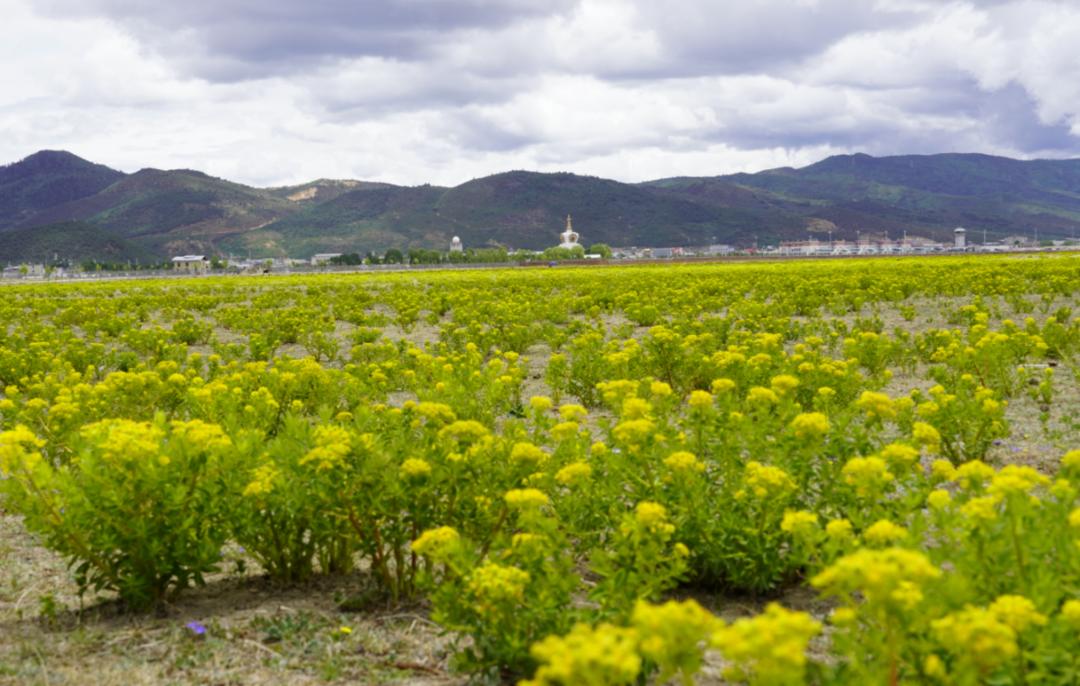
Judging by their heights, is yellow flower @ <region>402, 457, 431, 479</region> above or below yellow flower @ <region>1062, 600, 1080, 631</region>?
above

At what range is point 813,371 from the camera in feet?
26.2

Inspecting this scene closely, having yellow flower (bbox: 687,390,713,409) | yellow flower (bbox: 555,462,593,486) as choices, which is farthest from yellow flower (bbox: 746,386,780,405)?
yellow flower (bbox: 555,462,593,486)

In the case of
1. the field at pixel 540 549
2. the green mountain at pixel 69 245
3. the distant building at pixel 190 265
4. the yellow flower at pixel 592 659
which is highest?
the green mountain at pixel 69 245

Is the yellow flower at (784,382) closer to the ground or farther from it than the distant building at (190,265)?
closer to the ground

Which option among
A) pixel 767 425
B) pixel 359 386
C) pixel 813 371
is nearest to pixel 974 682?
pixel 767 425

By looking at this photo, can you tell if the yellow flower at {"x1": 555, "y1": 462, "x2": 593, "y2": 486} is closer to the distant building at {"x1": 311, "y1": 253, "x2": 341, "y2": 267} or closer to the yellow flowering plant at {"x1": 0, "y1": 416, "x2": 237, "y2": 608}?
the yellow flowering plant at {"x1": 0, "y1": 416, "x2": 237, "y2": 608}

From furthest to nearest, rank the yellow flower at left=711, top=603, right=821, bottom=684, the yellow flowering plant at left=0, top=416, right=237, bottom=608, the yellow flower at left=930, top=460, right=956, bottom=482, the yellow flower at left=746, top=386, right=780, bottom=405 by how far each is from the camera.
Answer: the yellow flower at left=746, top=386, right=780, bottom=405 → the yellow flowering plant at left=0, top=416, right=237, bottom=608 → the yellow flower at left=930, top=460, right=956, bottom=482 → the yellow flower at left=711, top=603, right=821, bottom=684

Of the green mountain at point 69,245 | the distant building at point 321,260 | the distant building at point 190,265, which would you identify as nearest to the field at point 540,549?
the distant building at point 190,265

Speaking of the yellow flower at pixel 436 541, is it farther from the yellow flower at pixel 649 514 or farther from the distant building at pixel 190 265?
the distant building at pixel 190 265

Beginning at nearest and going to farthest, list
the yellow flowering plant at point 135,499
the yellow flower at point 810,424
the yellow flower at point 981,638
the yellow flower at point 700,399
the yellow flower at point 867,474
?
the yellow flower at point 981,638
the yellow flower at point 867,474
the yellow flowering plant at point 135,499
the yellow flower at point 810,424
the yellow flower at point 700,399

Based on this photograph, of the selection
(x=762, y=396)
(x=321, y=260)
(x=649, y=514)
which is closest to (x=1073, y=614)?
(x=649, y=514)

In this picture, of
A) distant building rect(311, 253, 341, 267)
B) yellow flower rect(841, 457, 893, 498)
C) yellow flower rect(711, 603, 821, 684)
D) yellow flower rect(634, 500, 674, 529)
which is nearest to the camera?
yellow flower rect(711, 603, 821, 684)

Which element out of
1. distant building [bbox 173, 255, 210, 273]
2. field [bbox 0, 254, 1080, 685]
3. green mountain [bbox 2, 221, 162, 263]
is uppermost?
green mountain [bbox 2, 221, 162, 263]

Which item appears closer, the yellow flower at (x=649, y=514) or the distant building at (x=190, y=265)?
the yellow flower at (x=649, y=514)
